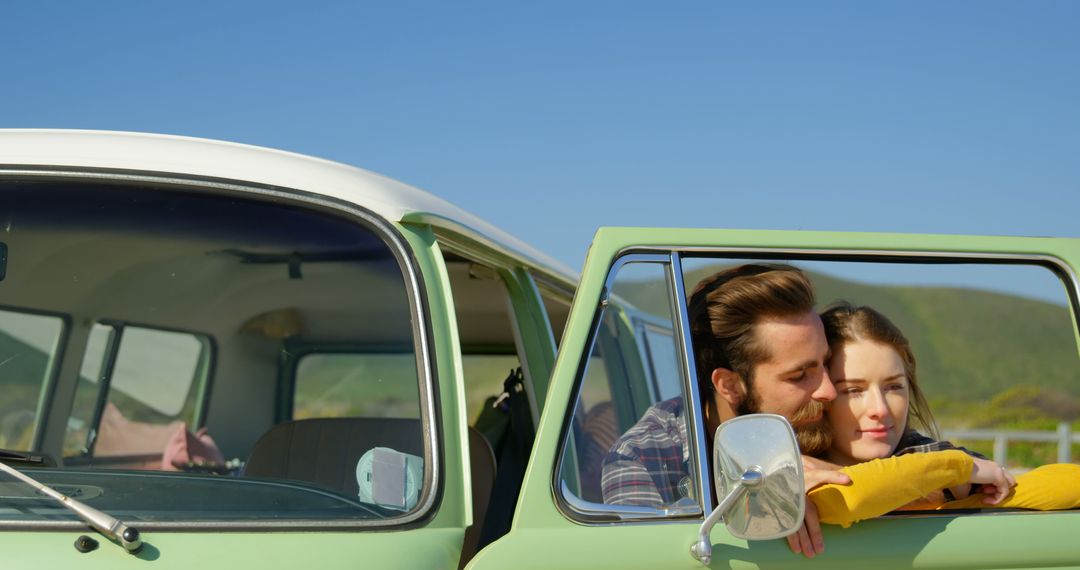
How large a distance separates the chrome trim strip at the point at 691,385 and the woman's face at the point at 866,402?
47 centimetres

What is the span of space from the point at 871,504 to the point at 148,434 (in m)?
4.02

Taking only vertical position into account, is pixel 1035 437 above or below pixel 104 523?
above

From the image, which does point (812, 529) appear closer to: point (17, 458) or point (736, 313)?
point (736, 313)

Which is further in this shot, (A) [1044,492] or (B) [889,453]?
(B) [889,453]

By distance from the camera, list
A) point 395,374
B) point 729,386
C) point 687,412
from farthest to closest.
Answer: point 395,374 → point 729,386 → point 687,412

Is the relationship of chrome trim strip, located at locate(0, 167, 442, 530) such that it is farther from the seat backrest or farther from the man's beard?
the man's beard

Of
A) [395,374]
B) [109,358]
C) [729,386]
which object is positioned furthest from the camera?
[109,358]

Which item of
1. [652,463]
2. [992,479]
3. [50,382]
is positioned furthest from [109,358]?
[992,479]

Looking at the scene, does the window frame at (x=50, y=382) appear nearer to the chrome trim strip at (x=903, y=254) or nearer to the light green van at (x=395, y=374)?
the light green van at (x=395, y=374)

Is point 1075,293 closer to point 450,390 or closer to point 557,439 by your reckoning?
point 557,439

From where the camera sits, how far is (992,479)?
8.04 ft

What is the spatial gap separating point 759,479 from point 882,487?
0.43m

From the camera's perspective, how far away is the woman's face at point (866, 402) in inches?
104

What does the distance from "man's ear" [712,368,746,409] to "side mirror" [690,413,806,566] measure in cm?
53
